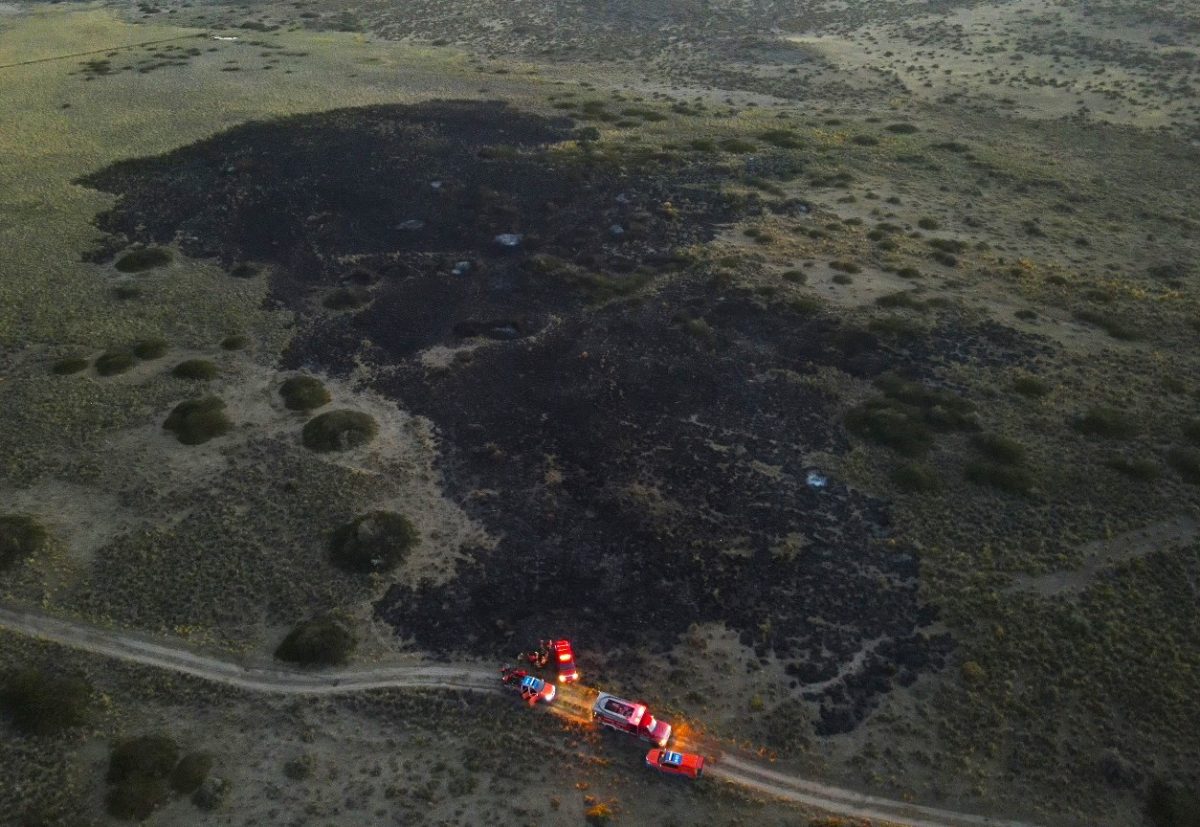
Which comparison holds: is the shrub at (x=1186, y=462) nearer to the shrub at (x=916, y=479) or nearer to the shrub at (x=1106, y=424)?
the shrub at (x=1106, y=424)

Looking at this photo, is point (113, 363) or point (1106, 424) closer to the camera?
point (1106, 424)

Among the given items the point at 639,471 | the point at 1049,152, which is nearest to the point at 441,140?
the point at 639,471

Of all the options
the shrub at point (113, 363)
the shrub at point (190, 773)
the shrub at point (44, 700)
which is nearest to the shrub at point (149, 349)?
the shrub at point (113, 363)

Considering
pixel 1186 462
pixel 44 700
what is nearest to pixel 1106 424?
pixel 1186 462

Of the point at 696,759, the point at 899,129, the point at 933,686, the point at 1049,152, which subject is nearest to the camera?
the point at 696,759

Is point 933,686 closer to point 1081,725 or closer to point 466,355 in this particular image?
point 1081,725

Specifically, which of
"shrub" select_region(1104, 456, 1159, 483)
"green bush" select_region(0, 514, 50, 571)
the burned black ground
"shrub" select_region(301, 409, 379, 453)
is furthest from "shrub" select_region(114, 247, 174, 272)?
"shrub" select_region(1104, 456, 1159, 483)

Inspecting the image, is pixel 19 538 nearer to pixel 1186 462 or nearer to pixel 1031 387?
pixel 1031 387
